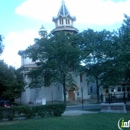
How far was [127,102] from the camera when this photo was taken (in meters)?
22.4

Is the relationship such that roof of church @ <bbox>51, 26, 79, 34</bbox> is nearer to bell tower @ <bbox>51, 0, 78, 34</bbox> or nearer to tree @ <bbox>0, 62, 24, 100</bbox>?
bell tower @ <bbox>51, 0, 78, 34</bbox>

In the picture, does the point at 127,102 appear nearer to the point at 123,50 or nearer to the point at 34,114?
the point at 123,50

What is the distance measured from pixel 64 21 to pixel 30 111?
4046cm

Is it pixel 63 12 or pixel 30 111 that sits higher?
pixel 63 12

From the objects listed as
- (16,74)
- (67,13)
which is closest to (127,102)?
(16,74)

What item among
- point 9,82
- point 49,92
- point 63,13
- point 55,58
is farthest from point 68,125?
point 63,13

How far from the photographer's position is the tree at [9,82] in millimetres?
34844

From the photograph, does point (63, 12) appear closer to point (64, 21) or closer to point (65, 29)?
point (64, 21)

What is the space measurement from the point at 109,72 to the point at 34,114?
37.0 ft

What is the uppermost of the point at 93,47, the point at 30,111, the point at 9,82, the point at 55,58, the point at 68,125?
the point at 93,47

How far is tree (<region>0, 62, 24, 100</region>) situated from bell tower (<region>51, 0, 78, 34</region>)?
21.6 metres

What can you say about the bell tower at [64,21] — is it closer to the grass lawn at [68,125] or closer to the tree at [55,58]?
the tree at [55,58]

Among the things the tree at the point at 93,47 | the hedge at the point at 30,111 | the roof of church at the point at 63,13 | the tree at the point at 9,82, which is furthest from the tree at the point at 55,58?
the roof of church at the point at 63,13

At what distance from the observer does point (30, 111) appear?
2022cm
